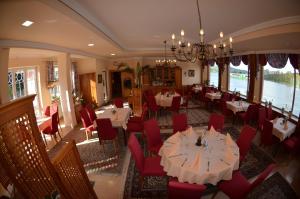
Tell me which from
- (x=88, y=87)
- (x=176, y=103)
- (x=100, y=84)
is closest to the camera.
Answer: (x=176, y=103)

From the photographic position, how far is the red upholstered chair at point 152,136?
432cm

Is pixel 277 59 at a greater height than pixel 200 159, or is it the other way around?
pixel 277 59

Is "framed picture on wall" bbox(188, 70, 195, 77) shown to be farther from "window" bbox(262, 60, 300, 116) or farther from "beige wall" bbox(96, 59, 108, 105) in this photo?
"window" bbox(262, 60, 300, 116)

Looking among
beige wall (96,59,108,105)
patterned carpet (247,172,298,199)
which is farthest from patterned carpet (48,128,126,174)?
beige wall (96,59,108,105)

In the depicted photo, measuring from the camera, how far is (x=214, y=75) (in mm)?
12852

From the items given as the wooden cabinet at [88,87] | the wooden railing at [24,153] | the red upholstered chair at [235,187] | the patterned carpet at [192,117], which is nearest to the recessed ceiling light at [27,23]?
the wooden railing at [24,153]

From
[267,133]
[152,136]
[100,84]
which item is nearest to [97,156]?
[152,136]

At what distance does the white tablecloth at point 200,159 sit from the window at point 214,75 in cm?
915

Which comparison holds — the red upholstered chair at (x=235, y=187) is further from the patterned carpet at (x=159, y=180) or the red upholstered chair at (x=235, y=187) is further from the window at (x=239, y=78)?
the window at (x=239, y=78)

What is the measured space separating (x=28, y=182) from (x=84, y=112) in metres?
4.59

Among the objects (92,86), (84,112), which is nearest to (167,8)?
(84,112)

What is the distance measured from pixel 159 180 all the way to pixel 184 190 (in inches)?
68.0

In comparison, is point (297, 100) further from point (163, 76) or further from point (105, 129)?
point (163, 76)

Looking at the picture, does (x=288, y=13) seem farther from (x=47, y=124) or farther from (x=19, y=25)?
(x=47, y=124)
